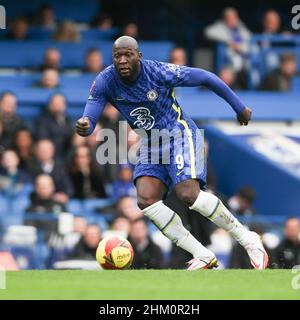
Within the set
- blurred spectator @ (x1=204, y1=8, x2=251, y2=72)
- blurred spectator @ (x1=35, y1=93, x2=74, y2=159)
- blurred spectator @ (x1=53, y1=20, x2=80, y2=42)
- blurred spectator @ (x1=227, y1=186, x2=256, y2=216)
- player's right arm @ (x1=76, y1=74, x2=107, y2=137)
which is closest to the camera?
player's right arm @ (x1=76, y1=74, x2=107, y2=137)

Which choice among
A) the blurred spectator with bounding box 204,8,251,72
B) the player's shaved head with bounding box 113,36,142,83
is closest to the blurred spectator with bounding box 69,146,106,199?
the blurred spectator with bounding box 204,8,251,72

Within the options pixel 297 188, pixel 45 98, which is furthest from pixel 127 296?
pixel 45 98

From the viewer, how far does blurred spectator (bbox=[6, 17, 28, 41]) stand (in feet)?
63.7

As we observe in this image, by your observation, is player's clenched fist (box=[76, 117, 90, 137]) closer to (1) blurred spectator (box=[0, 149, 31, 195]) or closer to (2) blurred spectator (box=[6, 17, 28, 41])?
(1) blurred spectator (box=[0, 149, 31, 195])

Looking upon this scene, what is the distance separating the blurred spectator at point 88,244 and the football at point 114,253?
3.05 meters

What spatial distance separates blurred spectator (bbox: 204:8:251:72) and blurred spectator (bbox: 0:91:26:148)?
15.6ft

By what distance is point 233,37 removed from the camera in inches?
789

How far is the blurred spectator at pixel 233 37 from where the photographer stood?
19.9 m

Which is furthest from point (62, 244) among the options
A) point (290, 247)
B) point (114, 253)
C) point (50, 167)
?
point (114, 253)

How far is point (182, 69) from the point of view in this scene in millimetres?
10367

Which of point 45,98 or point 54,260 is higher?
point 45,98

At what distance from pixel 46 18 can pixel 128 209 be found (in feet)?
19.6
